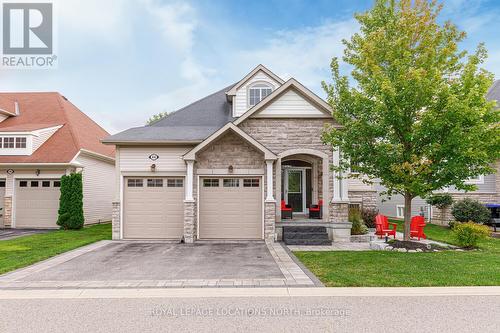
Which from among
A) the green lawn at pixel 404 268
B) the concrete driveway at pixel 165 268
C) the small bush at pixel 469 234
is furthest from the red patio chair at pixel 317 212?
the small bush at pixel 469 234

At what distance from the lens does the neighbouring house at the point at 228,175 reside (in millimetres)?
14180

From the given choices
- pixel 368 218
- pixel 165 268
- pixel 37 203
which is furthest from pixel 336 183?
pixel 37 203

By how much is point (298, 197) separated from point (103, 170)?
12.4 meters

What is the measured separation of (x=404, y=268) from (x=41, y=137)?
19.2 meters

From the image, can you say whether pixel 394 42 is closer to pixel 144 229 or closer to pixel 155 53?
pixel 144 229

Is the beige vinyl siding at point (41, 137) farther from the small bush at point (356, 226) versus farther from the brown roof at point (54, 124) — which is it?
the small bush at point (356, 226)

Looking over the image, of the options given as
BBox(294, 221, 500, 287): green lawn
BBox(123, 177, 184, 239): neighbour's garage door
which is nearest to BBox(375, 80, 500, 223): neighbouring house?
BBox(294, 221, 500, 287): green lawn

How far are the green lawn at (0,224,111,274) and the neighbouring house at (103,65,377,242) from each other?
6.06 feet

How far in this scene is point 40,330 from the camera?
4.97 m

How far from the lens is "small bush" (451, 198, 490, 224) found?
56.9 feet

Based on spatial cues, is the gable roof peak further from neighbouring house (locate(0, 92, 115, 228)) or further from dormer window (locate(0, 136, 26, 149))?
dormer window (locate(0, 136, 26, 149))

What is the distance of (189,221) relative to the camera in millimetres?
13695

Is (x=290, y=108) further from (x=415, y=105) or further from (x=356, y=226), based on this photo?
(x=356, y=226)

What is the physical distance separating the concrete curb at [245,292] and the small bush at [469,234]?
5298 millimetres
